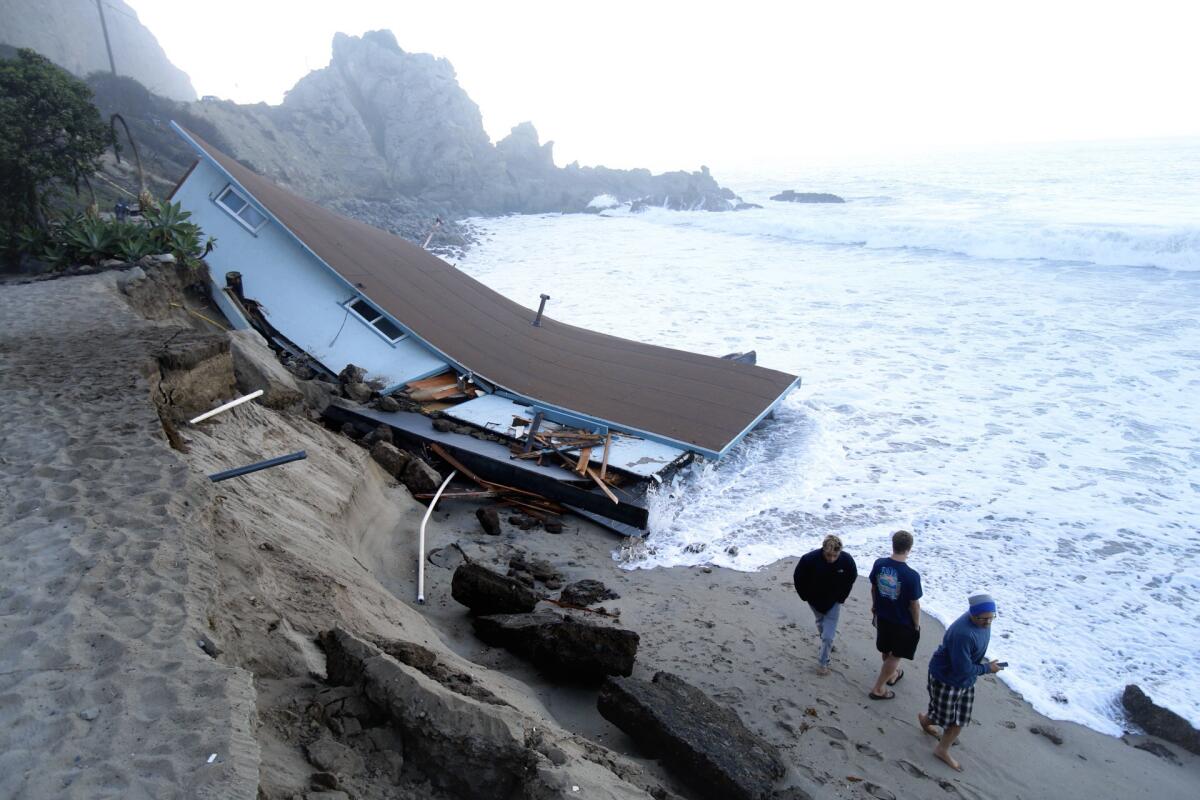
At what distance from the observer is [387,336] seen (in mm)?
13625

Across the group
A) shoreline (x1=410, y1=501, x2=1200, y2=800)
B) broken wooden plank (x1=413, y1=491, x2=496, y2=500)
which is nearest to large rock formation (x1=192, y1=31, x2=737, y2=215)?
broken wooden plank (x1=413, y1=491, x2=496, y2=500)

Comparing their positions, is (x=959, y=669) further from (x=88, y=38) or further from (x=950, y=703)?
(x=88, y=38)

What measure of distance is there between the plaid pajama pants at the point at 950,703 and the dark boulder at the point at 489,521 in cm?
559

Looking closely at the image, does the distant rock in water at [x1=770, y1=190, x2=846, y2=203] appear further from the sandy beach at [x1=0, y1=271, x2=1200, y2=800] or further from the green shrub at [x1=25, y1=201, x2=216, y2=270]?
the sandy beach at [x1=0, y1=271, x2=1200, y2=800]

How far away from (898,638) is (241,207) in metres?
13.9

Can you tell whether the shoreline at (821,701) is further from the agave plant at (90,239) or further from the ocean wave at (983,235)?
the ocean wave at (983,235)

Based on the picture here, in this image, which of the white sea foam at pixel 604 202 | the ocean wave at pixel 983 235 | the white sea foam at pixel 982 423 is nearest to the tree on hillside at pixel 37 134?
the white sea foam at pixel 982 423

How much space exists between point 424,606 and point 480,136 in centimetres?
6577

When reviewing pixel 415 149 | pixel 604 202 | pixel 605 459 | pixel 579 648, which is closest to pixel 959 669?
pixel 579 648

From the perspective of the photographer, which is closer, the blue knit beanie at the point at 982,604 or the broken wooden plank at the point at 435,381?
the blue knit beanie at the point at 982,604

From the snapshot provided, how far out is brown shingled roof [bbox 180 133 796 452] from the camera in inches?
502

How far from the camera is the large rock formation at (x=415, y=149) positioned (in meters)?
56.9

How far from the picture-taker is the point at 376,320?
13766mm

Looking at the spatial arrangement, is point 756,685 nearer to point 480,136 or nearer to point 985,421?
point 985,421
